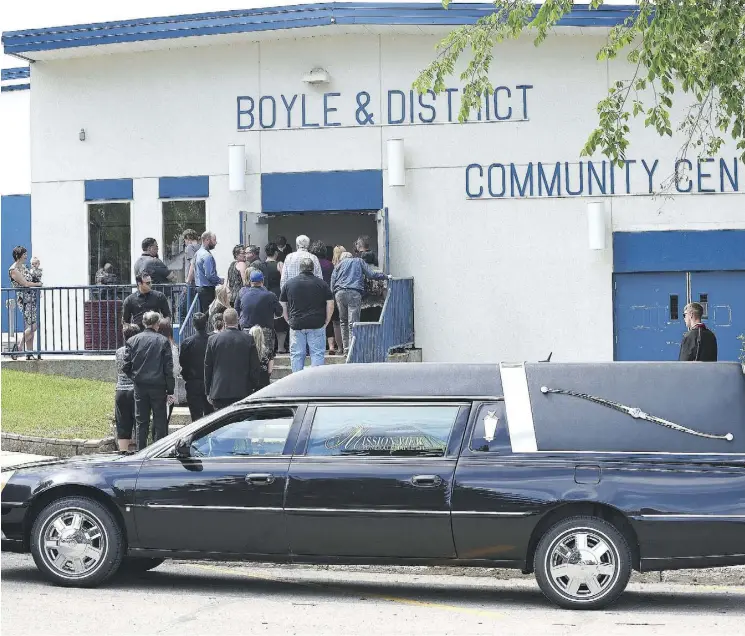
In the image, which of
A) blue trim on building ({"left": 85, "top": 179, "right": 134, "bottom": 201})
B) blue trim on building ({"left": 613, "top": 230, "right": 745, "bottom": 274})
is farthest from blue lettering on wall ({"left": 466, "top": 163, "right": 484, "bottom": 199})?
blue trim on building ({"left": 85, "top": 179, "right": 134, "bottom": 201})

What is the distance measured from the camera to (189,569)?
33.3ft

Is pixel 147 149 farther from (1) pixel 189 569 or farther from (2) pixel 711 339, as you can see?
(1) pixel 189 569

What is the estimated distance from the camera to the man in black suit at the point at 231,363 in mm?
13242

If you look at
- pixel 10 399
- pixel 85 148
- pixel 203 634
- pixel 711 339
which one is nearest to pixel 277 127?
pixel 85 148

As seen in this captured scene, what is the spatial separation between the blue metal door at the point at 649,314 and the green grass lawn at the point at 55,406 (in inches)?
302

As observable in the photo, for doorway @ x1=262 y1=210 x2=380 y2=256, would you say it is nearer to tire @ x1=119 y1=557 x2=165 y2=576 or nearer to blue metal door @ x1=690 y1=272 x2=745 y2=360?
blue metal door @ x1=690 y1=272 x2=745 y2=360

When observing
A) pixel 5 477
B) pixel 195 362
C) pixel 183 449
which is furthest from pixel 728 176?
pixel 5 477

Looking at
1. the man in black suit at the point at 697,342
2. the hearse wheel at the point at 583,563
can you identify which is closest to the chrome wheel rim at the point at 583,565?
the hearse wheel at the point at 583,563

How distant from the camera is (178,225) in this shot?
2111 centimetres

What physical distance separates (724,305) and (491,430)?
11.9m

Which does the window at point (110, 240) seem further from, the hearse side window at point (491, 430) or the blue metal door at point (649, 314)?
the hearse side window at point (491, 430)

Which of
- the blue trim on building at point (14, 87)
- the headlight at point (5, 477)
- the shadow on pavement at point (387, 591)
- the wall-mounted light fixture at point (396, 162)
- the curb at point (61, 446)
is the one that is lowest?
the shadow on pavement at point (387, 591)

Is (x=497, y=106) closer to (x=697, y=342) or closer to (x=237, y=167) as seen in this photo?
(x=237, y=167)

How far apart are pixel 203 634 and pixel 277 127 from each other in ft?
45.8
